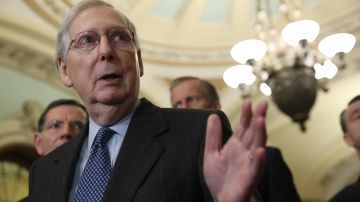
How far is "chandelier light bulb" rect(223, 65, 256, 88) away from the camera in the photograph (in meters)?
6.15

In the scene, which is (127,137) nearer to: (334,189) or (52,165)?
(52,165)

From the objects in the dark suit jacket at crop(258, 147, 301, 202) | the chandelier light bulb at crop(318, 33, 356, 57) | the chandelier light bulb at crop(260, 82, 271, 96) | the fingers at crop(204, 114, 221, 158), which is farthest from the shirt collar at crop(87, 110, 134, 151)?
the chandelier light bulb at crop(260, 82, 271, 96)

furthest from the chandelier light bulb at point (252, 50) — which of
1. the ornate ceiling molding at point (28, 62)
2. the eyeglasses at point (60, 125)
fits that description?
the eyeglasses at point (60, 125)

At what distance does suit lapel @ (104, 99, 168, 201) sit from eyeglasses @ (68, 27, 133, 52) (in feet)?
0.80

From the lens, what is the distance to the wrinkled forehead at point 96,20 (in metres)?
1.63

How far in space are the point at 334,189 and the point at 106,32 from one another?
1099cm

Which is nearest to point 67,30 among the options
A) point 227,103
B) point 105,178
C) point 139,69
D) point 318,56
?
point 139,69

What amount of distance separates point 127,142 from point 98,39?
1.21 ft

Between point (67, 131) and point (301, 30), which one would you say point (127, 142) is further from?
point (301, 30)

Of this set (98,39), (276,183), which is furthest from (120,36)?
(276,183)

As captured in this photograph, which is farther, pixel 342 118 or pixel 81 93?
pixel 342 118

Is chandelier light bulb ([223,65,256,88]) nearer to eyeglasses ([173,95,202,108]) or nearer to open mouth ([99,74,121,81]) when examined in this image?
eyeglasses ([173,95,202,108])

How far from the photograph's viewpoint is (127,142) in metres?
1.47

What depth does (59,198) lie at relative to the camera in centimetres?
149
